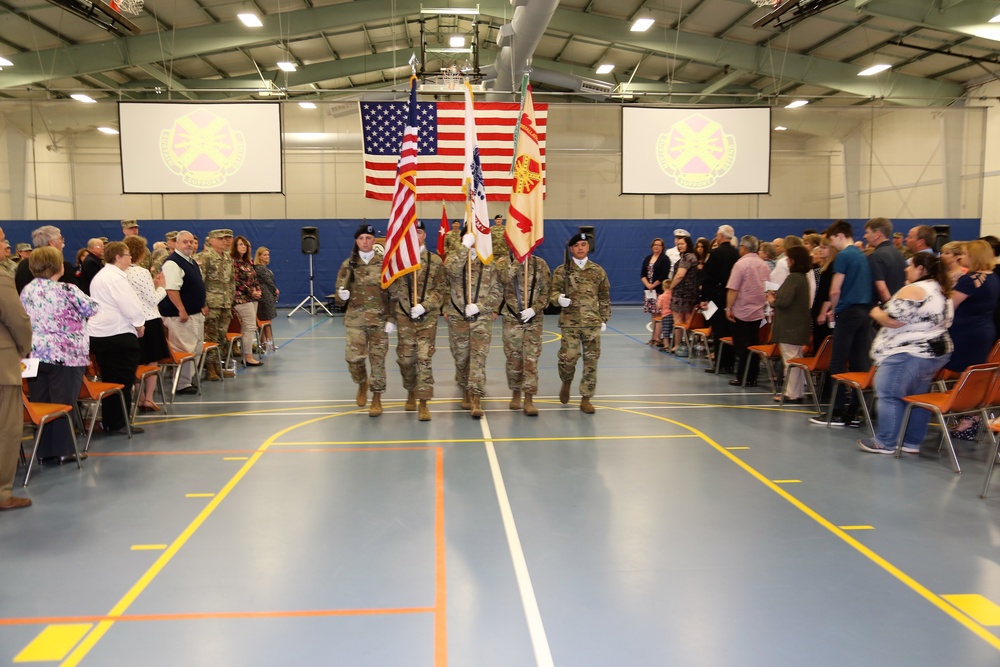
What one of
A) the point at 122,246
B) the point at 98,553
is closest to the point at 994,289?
the point at 98,553

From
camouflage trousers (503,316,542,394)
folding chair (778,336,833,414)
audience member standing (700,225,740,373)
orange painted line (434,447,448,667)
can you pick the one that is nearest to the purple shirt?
audience member standing (700,225,740,373)

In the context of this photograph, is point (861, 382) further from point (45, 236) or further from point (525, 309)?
point (45, 236)

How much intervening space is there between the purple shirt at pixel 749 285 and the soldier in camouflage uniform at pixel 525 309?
2.81m

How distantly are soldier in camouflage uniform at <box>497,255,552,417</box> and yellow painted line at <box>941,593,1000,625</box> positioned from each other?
4.41 metres

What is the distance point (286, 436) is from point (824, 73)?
1787 centimetres

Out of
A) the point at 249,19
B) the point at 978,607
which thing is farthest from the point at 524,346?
the point at 249,19

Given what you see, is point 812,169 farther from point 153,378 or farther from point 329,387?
point 153,378

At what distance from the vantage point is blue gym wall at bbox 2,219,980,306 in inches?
801

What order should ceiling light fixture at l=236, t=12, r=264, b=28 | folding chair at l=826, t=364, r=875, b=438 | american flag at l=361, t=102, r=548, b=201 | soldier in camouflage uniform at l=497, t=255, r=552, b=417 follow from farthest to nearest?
ceiling light fixture at l=236, t=12, r=264, b=28 < american flag at l=361, t=102, r=548, b=201 < soldier in camouflage uniform at l=497, t=255, r=552, b=417 < folding chair at l=826, t=364, r=875, b=438

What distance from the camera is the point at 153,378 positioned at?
8188 mm

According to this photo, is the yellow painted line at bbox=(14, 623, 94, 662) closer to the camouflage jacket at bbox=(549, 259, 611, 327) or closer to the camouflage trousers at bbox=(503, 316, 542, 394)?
the camouflage trousers at bbox=(503, 316, 542, 394)

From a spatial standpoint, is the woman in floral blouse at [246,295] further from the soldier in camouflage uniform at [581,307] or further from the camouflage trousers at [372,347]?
the soldier in camouflage uniform at [581,307]

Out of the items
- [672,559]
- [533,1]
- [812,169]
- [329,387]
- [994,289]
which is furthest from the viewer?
[812,169]

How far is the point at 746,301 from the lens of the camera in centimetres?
902
